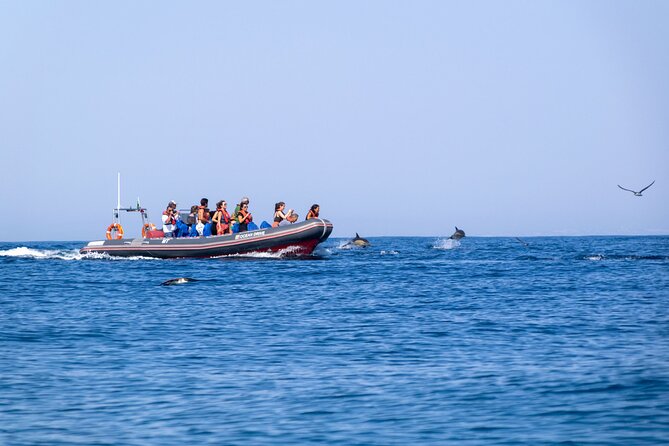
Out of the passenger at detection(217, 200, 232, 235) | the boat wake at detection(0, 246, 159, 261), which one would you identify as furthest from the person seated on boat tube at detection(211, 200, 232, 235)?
the boat wake at detection(0, 246, 159, 261)

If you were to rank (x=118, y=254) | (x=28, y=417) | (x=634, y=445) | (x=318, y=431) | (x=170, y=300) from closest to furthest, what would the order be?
(x=634, y=445) < (x=318, y=431) < (x=28, y=417) < (x=170, y=300) < (x=118, y=254)

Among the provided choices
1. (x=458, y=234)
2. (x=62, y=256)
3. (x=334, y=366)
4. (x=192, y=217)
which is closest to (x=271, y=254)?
(x=192, y=217)

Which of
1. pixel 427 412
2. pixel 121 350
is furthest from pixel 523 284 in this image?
pixel 427 412

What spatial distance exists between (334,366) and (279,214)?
2457 cm

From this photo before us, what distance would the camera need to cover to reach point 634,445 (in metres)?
8.52

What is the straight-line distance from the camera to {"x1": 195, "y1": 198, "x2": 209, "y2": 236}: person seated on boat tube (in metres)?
37.2

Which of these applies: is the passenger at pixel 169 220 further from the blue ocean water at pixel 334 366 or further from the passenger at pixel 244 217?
the blue ocean water at pixel 334 366

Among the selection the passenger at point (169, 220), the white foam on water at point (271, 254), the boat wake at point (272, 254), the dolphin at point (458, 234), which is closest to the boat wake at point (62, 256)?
the passenger at point (169, 220)

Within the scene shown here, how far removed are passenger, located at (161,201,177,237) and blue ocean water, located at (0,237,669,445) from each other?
1305 centimetres

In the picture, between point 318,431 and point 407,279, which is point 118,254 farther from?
point 318,431

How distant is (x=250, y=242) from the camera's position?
119ft

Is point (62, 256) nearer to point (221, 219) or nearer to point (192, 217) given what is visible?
point (192, 217)

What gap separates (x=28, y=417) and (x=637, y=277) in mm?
24310

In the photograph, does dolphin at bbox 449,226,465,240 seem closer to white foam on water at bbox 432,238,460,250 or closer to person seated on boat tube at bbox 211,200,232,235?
white foam on water at bbox 432,238,460,250
